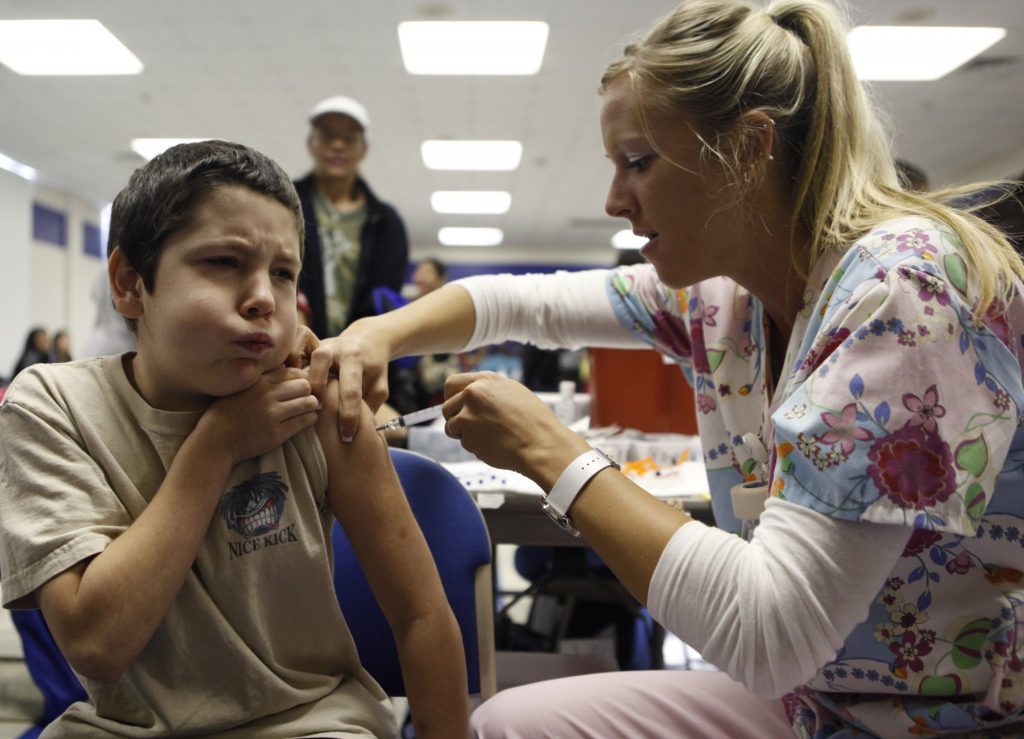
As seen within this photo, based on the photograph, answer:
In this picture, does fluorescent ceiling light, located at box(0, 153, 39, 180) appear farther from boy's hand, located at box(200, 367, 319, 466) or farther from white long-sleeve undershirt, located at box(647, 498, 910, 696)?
white long-sleeve undershirt, located at box(647, 498, 910, 696)

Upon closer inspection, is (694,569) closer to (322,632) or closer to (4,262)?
(322,632)

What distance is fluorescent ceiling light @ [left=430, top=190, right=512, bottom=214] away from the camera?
9984 mm

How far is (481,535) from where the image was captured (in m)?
1.15

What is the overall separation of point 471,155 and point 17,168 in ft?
17.9

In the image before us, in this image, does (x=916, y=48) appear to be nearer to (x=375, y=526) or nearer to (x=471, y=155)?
(x=471, y=155)

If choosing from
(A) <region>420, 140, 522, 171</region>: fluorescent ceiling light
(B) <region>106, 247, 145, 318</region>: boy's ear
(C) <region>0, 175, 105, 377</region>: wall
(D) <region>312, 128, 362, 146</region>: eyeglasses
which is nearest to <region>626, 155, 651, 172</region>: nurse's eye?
(B) <region>106, 247, 145, 318</region>: boy's ear

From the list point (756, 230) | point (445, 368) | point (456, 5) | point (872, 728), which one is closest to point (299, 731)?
point (872, 728)

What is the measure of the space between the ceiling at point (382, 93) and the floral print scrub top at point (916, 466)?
115 inches

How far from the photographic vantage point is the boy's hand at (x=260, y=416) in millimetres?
874

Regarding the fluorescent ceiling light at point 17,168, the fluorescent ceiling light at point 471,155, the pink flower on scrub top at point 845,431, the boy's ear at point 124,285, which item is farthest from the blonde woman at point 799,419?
the fluorescent ceiling light at point 17,168

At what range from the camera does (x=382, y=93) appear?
6305 millimetres

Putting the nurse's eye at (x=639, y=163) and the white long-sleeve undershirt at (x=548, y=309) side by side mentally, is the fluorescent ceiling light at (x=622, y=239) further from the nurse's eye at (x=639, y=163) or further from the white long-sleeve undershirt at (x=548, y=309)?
the nurse's eye at (x=639, y=163)

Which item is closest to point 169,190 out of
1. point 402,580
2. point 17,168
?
point 402,580

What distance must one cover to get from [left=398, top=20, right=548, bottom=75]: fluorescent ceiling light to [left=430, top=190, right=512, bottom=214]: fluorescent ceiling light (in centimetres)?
410
